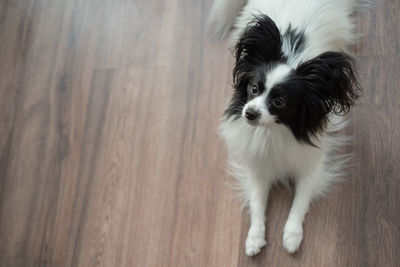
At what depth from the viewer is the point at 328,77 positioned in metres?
1.32

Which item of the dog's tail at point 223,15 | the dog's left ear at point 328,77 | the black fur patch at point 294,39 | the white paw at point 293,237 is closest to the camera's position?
the dog's left ear at point 328,77

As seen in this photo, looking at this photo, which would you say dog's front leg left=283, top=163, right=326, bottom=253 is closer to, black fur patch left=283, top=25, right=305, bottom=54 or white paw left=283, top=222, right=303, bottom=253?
white paw left=283, top=222, right=303, bottom=253

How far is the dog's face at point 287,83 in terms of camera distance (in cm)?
133

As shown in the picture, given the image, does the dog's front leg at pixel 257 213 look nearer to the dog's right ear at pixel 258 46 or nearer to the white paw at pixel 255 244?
the white paw at pixel 255 244

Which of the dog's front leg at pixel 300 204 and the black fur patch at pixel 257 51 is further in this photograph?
the dog's front leg at pixel 300 204

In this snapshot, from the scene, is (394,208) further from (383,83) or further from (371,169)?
(383,83)

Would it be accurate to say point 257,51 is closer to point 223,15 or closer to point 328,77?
point 328,77

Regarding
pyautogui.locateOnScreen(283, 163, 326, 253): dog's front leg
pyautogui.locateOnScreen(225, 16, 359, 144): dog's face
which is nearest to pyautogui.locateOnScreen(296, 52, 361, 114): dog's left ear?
pyautogui.locateOnScreen(225, 16, 359, 144): dog's face

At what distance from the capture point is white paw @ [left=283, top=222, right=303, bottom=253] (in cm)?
177

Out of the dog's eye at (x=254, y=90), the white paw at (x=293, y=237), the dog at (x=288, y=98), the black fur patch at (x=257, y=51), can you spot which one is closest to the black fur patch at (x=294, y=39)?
the dog at (x=288, y=98)


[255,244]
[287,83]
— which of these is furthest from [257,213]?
[287,83]

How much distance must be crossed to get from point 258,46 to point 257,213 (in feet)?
2.51

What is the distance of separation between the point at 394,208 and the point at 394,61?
27.7 inches

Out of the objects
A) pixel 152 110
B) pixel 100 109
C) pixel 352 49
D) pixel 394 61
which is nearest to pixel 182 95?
pixel 152 110
